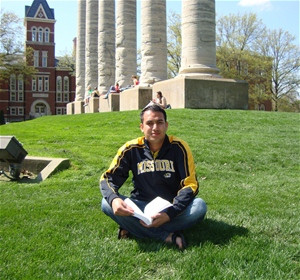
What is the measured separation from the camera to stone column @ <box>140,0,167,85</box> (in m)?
20.7

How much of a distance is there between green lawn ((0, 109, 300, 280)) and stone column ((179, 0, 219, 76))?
25.5ft

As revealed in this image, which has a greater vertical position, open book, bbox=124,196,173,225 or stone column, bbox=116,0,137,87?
stone column, bbox=116,0,137,87

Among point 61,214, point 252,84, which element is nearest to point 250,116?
point 61,214

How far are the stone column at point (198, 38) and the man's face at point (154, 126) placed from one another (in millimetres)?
12873

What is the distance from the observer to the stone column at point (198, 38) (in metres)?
16.1

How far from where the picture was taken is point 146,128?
3.75 meters

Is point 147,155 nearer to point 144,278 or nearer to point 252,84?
point 144,278

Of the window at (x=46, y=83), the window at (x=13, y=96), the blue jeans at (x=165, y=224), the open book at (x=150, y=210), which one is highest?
the window at (x=46, y=83)

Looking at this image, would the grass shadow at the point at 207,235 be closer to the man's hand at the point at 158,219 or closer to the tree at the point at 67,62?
the man's hand at the point at 158,219

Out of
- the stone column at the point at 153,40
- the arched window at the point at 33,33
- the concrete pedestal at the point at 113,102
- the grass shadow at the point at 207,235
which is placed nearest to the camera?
the grass shadow at the point at 207,235

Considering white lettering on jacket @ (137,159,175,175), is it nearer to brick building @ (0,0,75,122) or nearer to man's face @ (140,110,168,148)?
man's face @ (140,110,168,148)

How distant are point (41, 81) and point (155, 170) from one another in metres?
65.0

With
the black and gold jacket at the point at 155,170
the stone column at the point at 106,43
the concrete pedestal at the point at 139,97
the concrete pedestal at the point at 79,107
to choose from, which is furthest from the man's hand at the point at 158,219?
the concrete pedestal at the point at 79,107

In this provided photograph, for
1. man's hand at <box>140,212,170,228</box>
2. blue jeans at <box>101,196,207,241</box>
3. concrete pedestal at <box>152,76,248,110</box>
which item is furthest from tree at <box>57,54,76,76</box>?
man's hand at <box>140,212,170,228</box>
